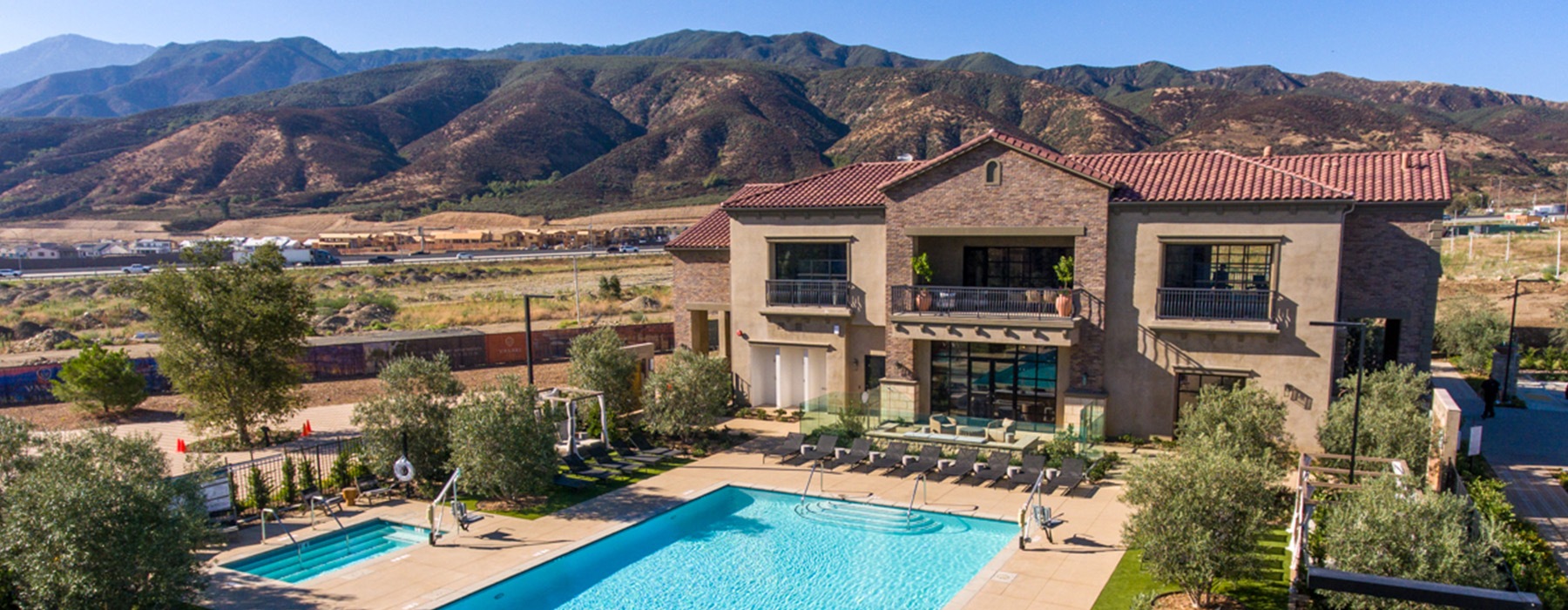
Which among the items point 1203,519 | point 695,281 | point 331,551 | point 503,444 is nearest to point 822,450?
point 503,444

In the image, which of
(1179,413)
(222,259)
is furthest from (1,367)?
(1179,413)

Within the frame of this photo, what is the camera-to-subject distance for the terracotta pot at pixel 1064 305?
71.2 feet

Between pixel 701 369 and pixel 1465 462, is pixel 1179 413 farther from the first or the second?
pixel 701 369

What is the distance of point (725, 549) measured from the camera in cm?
1636

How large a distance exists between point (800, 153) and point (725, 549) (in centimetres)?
10845

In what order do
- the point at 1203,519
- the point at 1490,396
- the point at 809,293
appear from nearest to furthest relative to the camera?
the point at 1203,519 → the point at 1490,396 → the point at 809,293

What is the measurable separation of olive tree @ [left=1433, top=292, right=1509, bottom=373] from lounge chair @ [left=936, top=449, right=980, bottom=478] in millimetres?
20686

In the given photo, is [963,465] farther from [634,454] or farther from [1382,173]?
[1382,173]

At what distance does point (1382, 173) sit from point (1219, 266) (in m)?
4.66

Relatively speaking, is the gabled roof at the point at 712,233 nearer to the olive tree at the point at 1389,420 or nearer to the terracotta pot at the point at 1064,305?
the terracotta pot at the point at 1064,305

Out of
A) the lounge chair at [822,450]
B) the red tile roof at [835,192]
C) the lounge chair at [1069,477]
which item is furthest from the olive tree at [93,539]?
the red tile roof at [835,192]

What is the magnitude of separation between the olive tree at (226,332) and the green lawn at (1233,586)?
20851mm

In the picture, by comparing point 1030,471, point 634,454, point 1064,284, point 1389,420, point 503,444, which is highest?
point 1064,284

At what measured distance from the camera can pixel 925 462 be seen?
1995 cm
